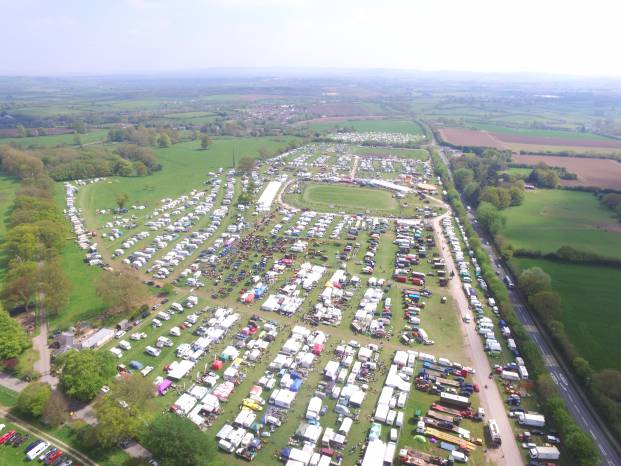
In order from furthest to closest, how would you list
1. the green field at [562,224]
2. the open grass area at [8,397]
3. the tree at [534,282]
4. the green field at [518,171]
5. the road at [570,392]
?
the green field at [518,171], the green field at [562,224], the tree at [534,282], the open grass area at [8,397], the road at [570,392]

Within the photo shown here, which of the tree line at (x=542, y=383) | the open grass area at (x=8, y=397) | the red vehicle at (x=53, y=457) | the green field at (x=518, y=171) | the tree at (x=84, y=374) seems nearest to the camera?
the red vehicle at (x=53, y=457)

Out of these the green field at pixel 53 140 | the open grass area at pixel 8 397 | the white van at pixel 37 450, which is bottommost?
the white van at pixel 37 450

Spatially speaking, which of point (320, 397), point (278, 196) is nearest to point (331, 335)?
point (320, 397)

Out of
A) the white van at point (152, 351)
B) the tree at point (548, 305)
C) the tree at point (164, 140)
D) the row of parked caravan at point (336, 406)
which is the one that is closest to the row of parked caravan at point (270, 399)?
the row of parked caravan at point (336, 406)

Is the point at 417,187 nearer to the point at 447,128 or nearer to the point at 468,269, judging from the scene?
the point at 468,269

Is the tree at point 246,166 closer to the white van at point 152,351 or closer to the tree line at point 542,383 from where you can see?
the tree line at point 542,383

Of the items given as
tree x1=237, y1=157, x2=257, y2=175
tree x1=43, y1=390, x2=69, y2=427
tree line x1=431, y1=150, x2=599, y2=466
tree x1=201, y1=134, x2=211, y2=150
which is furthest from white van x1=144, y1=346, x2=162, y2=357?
tree x1=201, y1=134, x2=211, y2=150
